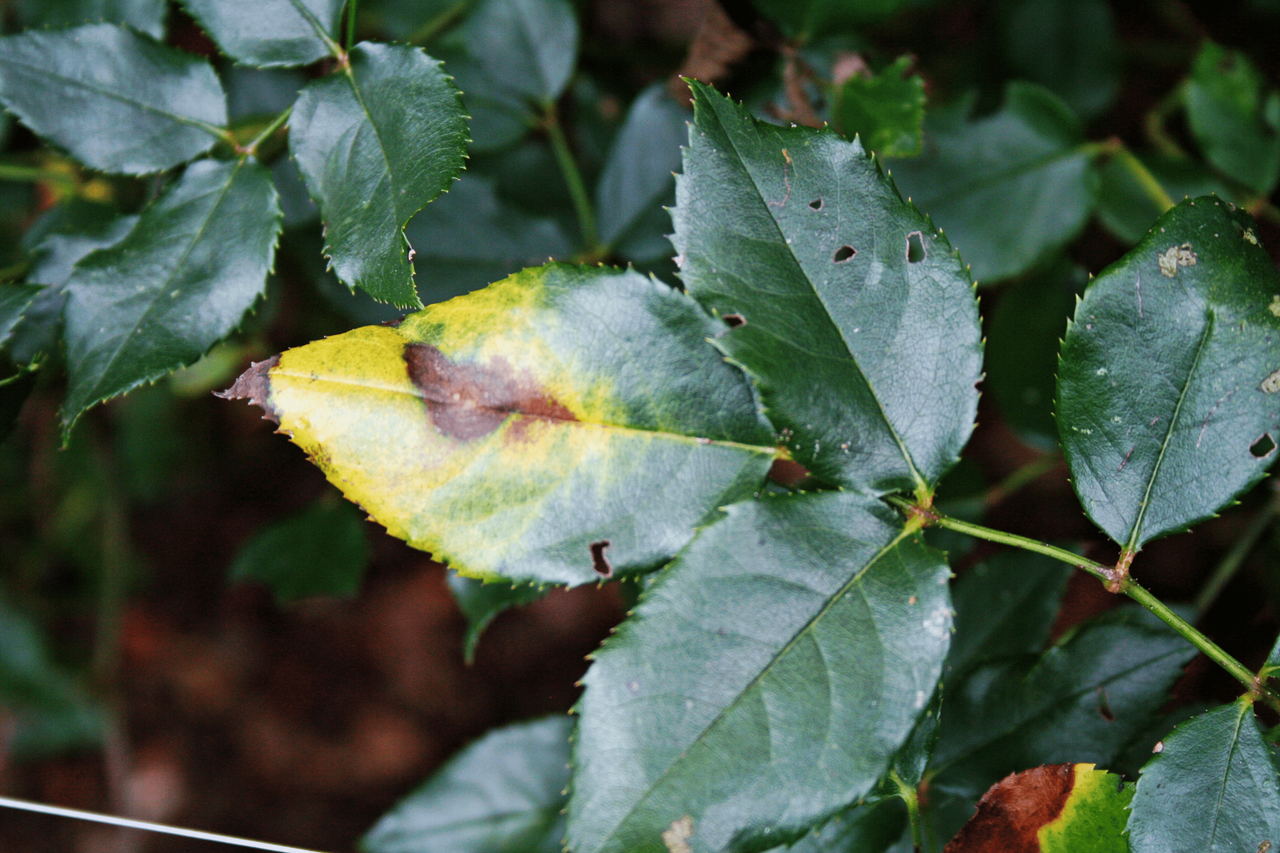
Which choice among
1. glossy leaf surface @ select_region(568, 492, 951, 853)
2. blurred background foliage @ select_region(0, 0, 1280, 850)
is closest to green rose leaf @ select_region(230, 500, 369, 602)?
blurred background foliage @ select_region(0, 0, 1280, 850)

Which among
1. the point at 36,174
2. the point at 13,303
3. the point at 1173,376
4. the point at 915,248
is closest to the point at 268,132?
the point at 13,303

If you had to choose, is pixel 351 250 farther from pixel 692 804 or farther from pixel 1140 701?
pixel 1140 701

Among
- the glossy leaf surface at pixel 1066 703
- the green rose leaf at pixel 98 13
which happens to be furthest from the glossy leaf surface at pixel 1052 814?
the green rose leaf at pixel 98 13

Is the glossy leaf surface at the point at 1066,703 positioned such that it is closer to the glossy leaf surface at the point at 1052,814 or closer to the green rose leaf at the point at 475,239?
the glossy leaf surface at the point at 1052,814

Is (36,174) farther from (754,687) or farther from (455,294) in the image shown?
(754,687)

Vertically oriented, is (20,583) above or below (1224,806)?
below

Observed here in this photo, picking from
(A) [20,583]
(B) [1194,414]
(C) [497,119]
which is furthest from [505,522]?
(A) [20,583]
